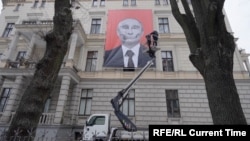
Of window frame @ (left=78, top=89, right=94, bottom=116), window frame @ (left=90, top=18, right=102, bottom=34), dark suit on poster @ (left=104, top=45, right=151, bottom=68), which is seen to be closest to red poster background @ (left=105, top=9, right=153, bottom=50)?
dark suit on poster @ (left=104, top=45, right=151, bottom=68)

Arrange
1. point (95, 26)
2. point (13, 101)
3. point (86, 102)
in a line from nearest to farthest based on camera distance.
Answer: point (13, 101) → point (86, 102) → point (95, 26)

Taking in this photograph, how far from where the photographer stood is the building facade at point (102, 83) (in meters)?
11.5

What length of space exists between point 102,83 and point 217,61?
1059 centimetres

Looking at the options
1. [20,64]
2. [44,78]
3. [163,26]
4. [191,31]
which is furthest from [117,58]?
[44,78]

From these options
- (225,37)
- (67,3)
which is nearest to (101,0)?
(67,3)

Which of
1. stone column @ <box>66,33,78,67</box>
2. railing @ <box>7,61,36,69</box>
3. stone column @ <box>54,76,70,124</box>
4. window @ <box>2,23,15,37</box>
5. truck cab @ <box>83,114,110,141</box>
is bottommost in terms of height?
truck cab @ <box>83,114,110,141</box>

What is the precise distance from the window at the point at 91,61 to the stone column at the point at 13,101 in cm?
512

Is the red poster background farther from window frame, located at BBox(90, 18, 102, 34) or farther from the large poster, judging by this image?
window frame, located at BBox(90, 18, 102, 34)

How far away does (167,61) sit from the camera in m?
14.2

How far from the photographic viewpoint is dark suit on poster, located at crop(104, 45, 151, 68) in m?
13.0

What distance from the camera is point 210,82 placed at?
3375 millimetres

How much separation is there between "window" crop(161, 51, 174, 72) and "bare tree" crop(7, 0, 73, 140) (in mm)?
10606

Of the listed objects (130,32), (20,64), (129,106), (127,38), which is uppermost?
(130,32)

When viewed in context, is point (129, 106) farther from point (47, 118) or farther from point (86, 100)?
point (47, 118)
